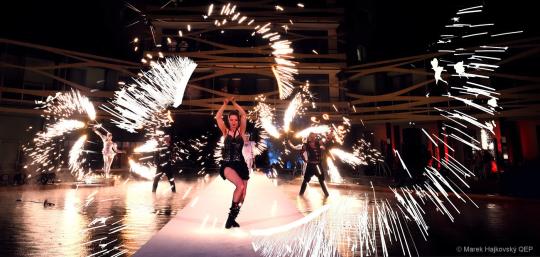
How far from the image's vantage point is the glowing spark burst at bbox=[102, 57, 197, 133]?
44.4ft

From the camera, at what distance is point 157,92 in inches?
555

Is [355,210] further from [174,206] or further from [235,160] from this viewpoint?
[174,206]

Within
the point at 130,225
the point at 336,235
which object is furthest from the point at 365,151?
the point at 130,225

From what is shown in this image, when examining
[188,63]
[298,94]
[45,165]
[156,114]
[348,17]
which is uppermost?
[348,17]

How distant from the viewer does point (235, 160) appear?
4.77 meters

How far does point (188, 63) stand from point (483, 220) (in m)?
14.3

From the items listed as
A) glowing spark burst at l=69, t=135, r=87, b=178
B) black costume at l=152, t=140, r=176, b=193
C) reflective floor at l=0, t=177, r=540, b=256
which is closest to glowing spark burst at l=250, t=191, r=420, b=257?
reflective floor at l=0, t=177, r=540, b=256

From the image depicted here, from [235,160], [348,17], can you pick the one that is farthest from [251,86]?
[235,160]

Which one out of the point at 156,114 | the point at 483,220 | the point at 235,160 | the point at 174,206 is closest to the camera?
the point at 235,160

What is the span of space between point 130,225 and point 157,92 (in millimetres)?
10550

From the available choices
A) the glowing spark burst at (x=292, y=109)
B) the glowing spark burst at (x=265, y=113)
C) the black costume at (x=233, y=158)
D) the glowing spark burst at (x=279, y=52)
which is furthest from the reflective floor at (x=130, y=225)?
the glowing spark burst at (x=279, y=52)

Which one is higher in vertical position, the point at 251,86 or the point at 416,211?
the point at 251,86

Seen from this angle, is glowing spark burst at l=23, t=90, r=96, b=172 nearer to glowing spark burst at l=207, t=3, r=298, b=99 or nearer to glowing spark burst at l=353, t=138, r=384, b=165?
glowing spark burst at l=207, t=3, r=298, b=99

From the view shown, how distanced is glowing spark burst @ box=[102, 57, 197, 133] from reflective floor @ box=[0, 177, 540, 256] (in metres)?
Result: 7.06
